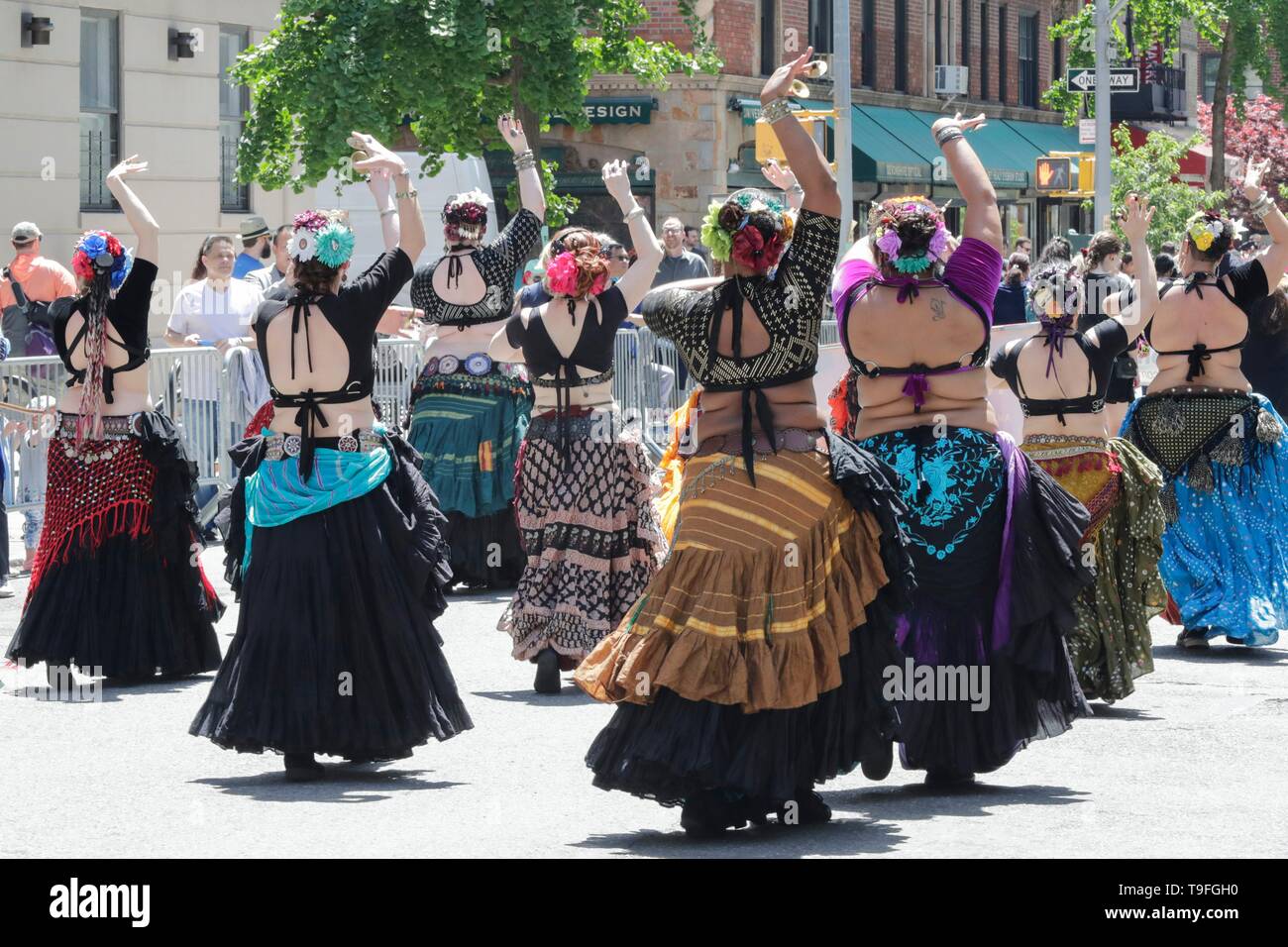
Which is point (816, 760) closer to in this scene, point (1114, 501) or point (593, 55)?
point (1114, 501)

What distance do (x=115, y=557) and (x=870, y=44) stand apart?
113ft

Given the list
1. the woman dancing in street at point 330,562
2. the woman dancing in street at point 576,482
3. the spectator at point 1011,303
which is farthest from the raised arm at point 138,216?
the spectator at point 1011,303

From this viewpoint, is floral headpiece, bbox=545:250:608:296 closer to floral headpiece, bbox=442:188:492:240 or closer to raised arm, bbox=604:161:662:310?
raised arm, bbox=604:161:662:310

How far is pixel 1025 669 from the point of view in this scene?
24.7ft

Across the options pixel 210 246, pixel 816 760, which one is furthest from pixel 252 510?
pixel 210 246

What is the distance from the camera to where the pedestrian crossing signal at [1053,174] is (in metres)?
31.5

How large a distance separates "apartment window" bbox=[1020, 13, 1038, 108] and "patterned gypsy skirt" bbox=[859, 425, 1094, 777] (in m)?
44.7

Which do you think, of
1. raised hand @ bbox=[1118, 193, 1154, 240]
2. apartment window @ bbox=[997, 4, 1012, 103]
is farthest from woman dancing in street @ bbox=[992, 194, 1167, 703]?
apartment window @ bbox=[997, 4, 1012, 103]

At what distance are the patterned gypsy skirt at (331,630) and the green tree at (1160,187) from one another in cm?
2630

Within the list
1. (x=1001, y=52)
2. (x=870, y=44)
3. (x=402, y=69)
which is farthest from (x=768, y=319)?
(x=1001, y=52)

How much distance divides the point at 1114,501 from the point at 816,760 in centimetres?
333

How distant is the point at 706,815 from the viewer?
679cm

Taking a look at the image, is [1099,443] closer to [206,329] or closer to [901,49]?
[206,329]

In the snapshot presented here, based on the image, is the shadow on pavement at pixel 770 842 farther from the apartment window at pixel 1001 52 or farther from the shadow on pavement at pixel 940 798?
the apartment window at pixel 1001 52
